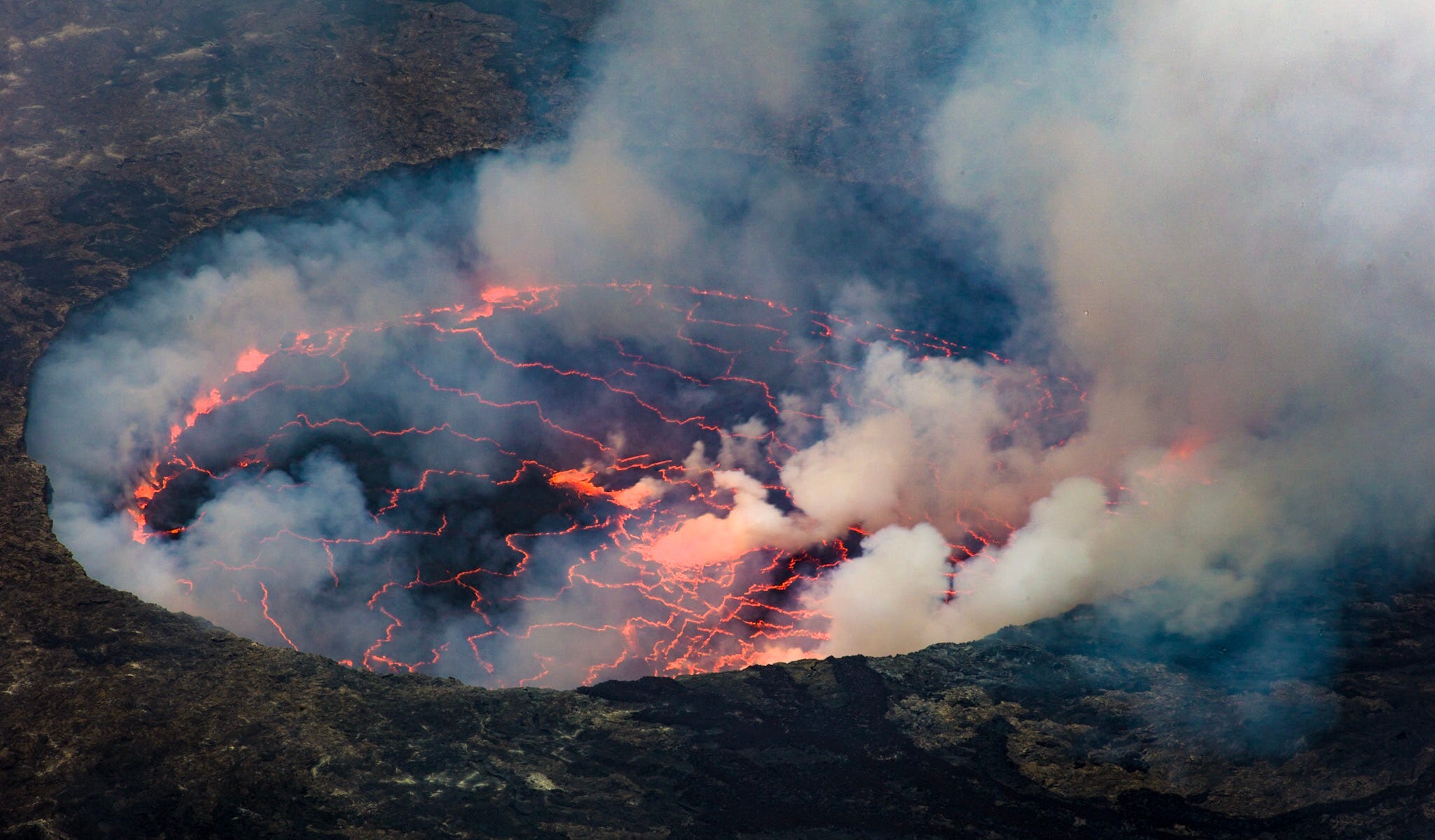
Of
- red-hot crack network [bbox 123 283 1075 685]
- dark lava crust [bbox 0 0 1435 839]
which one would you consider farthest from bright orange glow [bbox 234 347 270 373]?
dark lava crust [bbox 0 0 1435 839]

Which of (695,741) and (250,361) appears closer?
(695,741)

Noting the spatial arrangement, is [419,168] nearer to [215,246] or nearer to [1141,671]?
[215,246]

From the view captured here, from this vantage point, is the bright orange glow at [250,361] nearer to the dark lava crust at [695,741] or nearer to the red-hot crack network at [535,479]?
the red-hot crack network at [535,479]

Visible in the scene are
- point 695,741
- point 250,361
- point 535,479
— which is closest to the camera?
point 695,741

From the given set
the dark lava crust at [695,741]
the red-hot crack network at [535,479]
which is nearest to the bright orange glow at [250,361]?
the red-hot crack network at [535,479]

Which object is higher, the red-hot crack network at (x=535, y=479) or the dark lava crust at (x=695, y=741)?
the red-hot crack network at (x=535, y=479)

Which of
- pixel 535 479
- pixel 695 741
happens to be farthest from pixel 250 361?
pixel 695 741

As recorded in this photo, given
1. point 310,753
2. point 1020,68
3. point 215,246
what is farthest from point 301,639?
point 1020,68

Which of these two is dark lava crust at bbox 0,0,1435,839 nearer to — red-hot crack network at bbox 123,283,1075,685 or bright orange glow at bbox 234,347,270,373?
red-hot crack network at bbox 123,283,1075,685

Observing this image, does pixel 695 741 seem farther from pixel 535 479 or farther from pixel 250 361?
pixel 250 361
